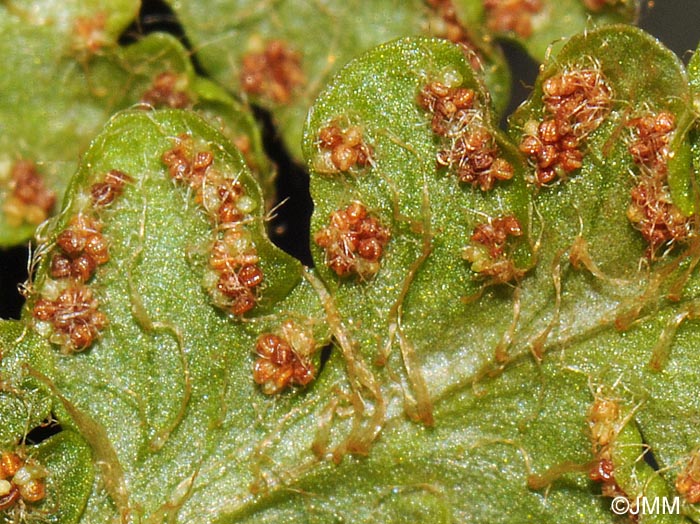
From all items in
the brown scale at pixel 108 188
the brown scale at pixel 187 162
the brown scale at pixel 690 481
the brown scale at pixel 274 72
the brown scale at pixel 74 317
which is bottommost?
the brown scale at pixel 690 481

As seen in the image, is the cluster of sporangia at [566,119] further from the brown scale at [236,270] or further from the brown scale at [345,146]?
the brown scale at [236,270]

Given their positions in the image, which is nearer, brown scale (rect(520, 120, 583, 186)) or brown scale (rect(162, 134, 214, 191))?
brown scale (rect(520, 120, 583, 186))

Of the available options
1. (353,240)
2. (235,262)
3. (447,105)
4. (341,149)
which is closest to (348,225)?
(353,240)

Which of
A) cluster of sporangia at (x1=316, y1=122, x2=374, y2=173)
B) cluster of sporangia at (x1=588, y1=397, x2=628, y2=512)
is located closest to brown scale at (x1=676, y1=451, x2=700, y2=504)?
cluster of sporangia at (x1=588, y1=397, x2=628, y2=512)

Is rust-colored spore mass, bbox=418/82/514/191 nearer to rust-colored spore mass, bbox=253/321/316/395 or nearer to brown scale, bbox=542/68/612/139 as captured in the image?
brown scale, bbox=542/68/612/139

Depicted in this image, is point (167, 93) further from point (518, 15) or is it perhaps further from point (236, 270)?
point (518, 15)

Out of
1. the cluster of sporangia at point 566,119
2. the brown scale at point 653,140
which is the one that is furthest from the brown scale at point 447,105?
the brown scale at point 653,140
